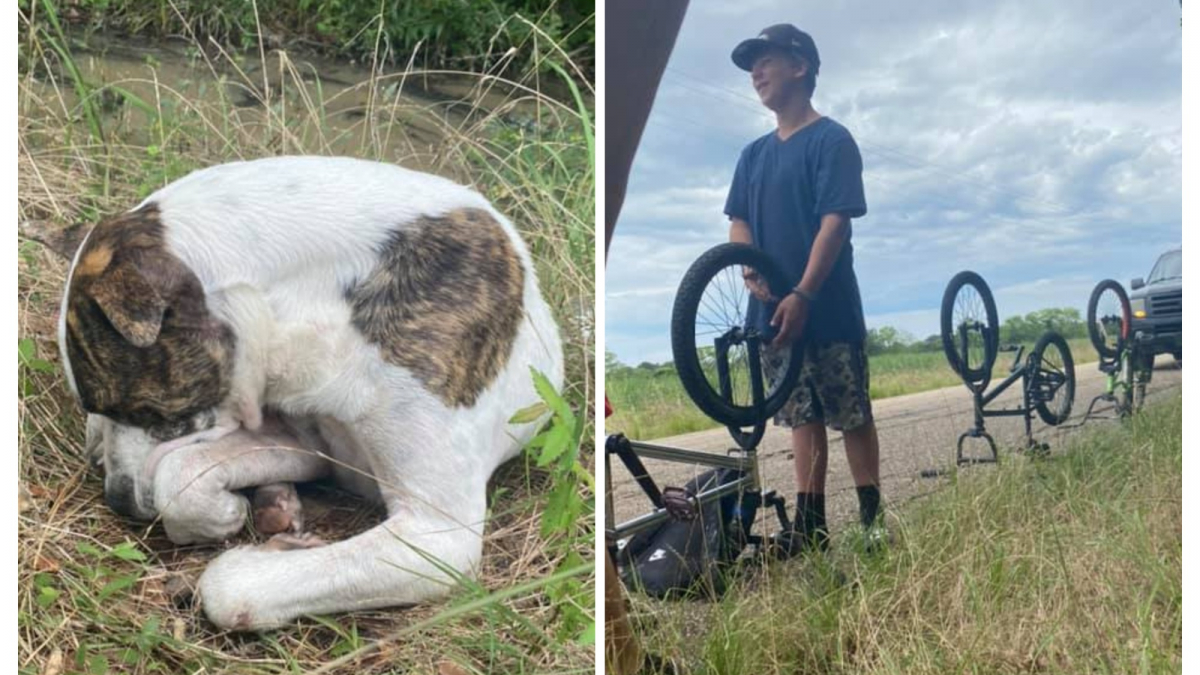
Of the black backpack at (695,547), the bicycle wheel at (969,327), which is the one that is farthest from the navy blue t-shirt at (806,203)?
the black backpack at (695,547)

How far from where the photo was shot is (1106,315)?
5.80 ft

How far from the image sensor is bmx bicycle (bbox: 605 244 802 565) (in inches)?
64.2

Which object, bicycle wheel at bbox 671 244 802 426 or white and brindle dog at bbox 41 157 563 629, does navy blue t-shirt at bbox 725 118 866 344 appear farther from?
white and brindle dog at bbox 41 157 563 629

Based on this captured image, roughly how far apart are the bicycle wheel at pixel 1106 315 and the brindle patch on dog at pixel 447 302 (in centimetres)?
86

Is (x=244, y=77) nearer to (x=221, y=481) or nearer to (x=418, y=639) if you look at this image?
(x=221, y=481)

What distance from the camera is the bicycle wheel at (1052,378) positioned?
5.69 feet

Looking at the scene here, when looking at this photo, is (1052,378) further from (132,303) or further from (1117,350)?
(132,303)

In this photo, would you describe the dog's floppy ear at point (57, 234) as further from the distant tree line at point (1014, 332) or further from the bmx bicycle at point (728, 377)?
the distant tree line at point (1014, 332)

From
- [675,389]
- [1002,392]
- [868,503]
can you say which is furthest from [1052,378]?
[675,389]

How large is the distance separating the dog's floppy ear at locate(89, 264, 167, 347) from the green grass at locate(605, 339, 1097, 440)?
649 millimetres

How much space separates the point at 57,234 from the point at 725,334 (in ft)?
3.35

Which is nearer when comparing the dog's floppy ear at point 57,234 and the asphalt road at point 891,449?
the asphalt road at point 891,449

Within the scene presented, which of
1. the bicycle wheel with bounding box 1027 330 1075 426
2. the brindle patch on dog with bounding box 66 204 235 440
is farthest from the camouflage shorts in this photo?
the brindle patch on dog with bounding box 66 204 235 440

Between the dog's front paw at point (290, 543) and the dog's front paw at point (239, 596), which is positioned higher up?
the dog's front paw at point (290, 543)
